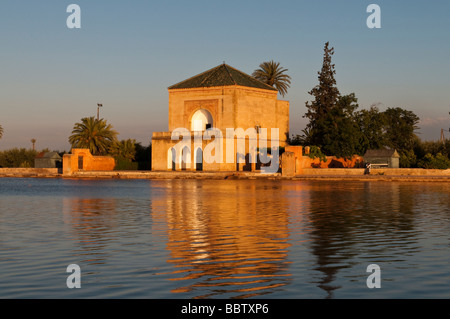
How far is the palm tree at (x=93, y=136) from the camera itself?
53.5 meters

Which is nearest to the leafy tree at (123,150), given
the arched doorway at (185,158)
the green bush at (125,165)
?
the green bush at (125,165)

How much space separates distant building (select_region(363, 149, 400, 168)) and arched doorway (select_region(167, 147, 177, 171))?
15.2 metres

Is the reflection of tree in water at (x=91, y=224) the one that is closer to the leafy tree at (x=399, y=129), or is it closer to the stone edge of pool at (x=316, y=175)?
the stone edge of pool at (x=316, y=175)

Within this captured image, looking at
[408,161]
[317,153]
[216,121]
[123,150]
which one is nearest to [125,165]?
[123,150]

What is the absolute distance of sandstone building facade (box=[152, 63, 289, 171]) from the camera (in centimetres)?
4738

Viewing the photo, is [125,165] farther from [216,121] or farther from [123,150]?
[216,121]

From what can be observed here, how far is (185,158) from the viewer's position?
49.5 metres

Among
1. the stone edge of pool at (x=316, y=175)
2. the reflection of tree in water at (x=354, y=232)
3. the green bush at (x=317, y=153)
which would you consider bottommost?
the reflection of tree in water at (x=354, y=232)

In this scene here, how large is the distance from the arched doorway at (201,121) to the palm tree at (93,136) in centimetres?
775

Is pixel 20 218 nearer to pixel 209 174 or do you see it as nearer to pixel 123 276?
pixel 123 276

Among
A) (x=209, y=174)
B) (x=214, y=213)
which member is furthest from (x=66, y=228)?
(x=209, y=174)

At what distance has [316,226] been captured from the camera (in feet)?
42.8
